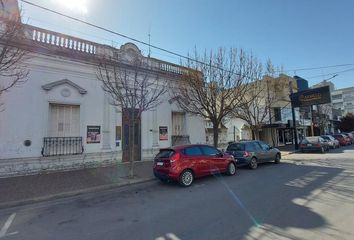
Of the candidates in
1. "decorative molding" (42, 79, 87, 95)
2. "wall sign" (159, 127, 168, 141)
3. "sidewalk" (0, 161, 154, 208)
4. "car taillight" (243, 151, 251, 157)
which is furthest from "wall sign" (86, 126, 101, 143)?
"car taillight" (243, 151, 251, 157)

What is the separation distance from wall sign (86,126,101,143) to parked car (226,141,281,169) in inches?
301

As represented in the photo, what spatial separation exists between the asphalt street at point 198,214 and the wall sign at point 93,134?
5423 mm

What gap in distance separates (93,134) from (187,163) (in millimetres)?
6574

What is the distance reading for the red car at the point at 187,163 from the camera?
31.3 feet

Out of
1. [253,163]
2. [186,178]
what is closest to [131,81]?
[186,178]

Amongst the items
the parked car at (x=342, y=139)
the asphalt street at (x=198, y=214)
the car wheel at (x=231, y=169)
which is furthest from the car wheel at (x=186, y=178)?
the parked car at (x=342, y=139)

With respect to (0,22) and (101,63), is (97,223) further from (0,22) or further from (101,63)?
(101,63)

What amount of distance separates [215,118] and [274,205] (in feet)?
32.4

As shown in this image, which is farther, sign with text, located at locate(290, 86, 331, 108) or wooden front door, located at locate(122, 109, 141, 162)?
sign with text, located at locate(290, 86, 331, 108)

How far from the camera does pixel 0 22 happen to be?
9242mm

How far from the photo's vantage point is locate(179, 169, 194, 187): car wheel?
31.2ft

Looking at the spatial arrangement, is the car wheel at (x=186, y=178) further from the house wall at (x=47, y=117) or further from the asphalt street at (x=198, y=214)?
the house wall at (x=47, y=117)

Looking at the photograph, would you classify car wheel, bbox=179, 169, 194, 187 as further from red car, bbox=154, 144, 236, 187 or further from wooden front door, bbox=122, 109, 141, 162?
wooden front door, bbox=122, 109, 141, 162

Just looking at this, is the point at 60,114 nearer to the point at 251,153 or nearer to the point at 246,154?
the point at 246,154
